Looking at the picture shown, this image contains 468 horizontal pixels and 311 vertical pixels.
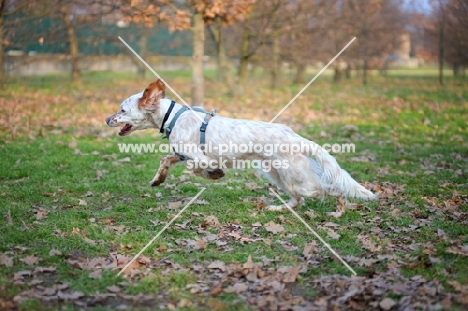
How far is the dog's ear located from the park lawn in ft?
4.06

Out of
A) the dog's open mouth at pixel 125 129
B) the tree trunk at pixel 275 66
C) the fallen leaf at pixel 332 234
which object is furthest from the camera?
the tree trunk at pixel 275 66

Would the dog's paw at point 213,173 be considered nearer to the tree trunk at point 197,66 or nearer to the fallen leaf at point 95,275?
the fallen leaf at point 95,275

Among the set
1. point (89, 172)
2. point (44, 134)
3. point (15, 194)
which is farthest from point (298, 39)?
point (15, 194)

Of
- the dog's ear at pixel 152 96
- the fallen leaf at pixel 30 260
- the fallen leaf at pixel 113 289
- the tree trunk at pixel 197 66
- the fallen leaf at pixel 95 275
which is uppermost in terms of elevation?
the tree trunk at pixel 197 66

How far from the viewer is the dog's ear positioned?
22.1ft

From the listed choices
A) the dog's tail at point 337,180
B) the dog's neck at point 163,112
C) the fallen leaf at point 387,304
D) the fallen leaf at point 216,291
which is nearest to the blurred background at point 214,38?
the dog's neck at point 163,112

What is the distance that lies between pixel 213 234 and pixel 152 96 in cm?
194

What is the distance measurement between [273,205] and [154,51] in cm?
2476

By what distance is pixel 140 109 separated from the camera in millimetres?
6914

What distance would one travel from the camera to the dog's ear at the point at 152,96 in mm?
6738

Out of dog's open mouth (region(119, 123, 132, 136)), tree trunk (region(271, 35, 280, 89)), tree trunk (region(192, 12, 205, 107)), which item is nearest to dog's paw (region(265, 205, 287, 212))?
dog's open mouth (region(119, 123, 132, 136))

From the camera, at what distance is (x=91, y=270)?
16.2 feet

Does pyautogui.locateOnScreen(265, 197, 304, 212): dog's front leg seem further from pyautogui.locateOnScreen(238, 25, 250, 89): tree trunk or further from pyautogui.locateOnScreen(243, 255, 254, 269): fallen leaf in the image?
pyautogui.locateOnScreen(238, 25, 250, 89): tree trunk

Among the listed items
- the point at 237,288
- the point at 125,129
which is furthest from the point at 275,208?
the point at 237,288
